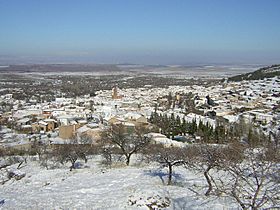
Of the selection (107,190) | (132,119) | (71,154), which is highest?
(107,190)

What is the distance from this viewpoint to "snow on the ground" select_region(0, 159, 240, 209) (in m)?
10.6

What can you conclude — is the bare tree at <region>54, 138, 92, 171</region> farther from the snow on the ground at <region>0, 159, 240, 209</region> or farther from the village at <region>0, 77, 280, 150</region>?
the village at <region>0, 77, 280, 150</region>

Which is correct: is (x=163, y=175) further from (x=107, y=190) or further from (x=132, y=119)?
(x=132, y=119)

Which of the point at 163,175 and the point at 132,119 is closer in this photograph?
the point at 163,175

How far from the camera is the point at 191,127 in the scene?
29.9 m

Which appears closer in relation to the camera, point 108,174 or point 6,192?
point 6,192

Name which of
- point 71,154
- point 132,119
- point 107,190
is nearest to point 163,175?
point 107,190

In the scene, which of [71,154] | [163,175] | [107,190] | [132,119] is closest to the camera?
[107,190]

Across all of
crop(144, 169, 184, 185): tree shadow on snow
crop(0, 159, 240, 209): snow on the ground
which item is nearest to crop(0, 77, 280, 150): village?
crop(144, 169, 184, 185): tree shadow on snow

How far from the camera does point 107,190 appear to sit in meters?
12.7

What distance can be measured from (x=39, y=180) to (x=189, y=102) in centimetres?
3807

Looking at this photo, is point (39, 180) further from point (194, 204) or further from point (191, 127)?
point (191, 127)

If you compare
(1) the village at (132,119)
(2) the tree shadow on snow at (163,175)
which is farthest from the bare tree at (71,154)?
(1) the village at (132,119)

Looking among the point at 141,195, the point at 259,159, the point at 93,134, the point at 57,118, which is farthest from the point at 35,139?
the point at 259,159
